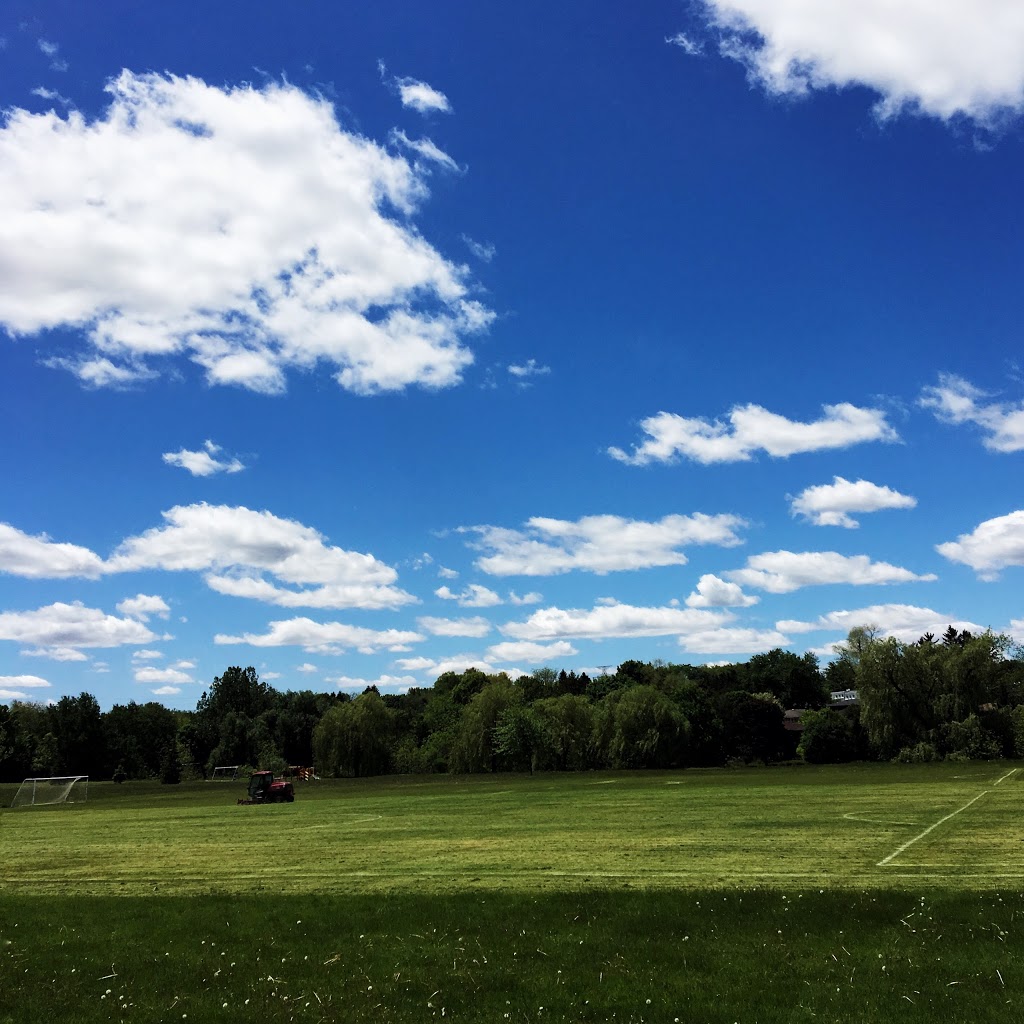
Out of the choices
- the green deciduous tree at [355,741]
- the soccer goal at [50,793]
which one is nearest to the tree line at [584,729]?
the green deciduous tree at [355,741]

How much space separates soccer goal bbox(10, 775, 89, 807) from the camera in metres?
72.6

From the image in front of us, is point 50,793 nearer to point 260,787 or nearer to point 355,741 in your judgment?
point 355,741

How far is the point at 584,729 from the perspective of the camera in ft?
286

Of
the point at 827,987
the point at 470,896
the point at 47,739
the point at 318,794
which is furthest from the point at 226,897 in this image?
the point at 47,739

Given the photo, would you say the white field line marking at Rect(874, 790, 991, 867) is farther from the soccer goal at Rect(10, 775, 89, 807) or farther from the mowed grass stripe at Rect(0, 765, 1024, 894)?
the soccer goal at Rect(10, 775, 89, 807)

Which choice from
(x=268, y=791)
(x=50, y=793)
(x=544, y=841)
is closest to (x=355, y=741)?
(x=50, y=793)

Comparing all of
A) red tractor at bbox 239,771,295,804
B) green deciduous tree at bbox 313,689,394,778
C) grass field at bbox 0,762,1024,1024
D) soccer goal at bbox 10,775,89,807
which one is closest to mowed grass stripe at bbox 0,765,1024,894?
grass field at bbox 0,762,1024,1024

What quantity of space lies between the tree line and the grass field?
171 feet

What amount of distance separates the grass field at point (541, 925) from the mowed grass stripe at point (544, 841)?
0.17 meters

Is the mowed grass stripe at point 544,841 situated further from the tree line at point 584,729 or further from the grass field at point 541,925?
the tree line at point 584,729

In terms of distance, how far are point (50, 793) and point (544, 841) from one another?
68869 mm

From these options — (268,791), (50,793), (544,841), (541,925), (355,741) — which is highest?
(355,741)

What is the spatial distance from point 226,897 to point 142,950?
3987mm

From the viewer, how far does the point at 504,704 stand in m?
93.1
